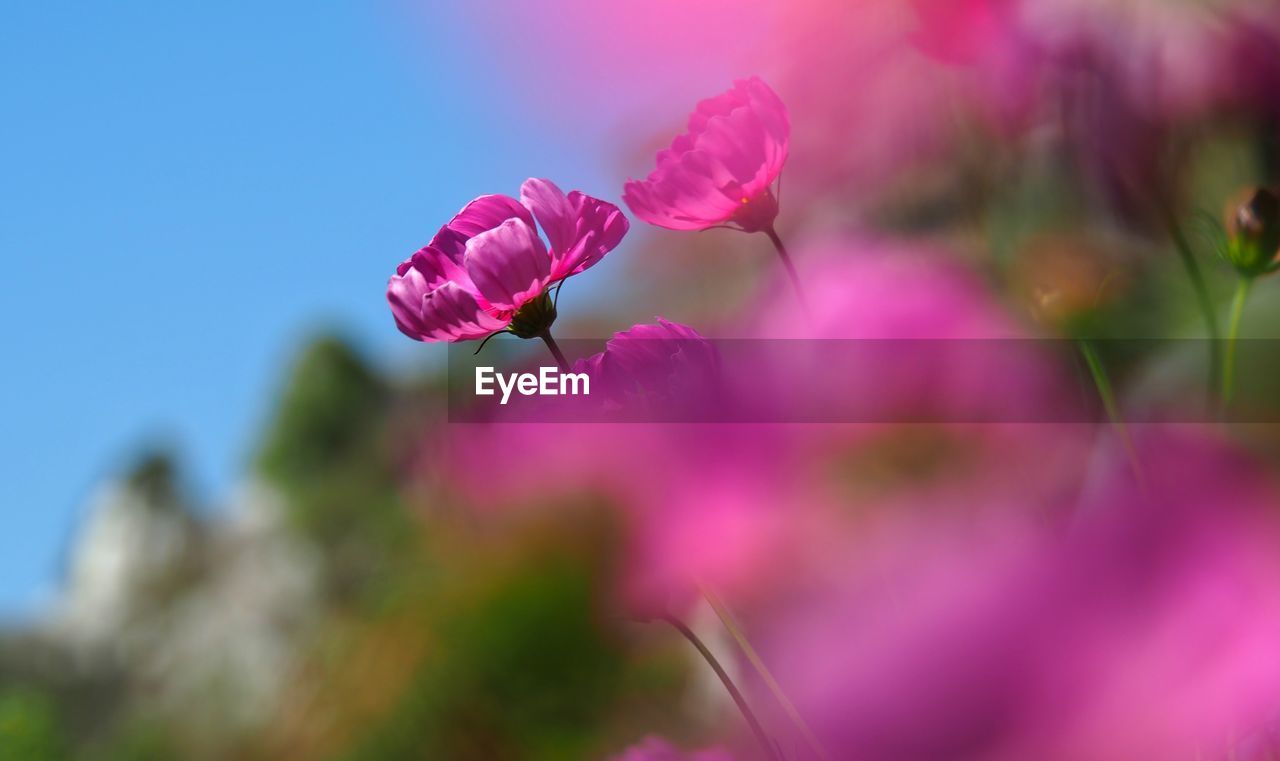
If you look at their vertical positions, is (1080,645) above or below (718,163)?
below

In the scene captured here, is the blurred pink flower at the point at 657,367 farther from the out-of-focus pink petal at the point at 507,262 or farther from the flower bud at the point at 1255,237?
the flower bud at the point at 1255,237

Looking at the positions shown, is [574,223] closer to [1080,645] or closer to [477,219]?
[477,219]

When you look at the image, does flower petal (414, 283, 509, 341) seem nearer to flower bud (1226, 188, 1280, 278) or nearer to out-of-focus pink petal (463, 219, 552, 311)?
out-of-focus pink petal (463, 219, 552, 311)

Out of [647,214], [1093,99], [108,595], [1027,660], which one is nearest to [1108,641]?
[1027,660]

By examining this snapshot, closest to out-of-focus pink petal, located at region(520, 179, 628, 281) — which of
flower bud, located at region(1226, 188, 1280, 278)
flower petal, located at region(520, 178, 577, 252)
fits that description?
flower petal, located at region(520, 178, 577, 252)

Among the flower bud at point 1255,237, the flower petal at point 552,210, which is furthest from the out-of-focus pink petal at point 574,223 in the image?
the flower bud at point 1255,237

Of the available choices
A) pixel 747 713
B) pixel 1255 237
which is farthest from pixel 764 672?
pixel 1255 237

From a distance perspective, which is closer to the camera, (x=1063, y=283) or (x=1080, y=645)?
(x=1080, y=645)

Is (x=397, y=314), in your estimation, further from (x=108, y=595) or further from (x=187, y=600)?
(x=108, y=595)
